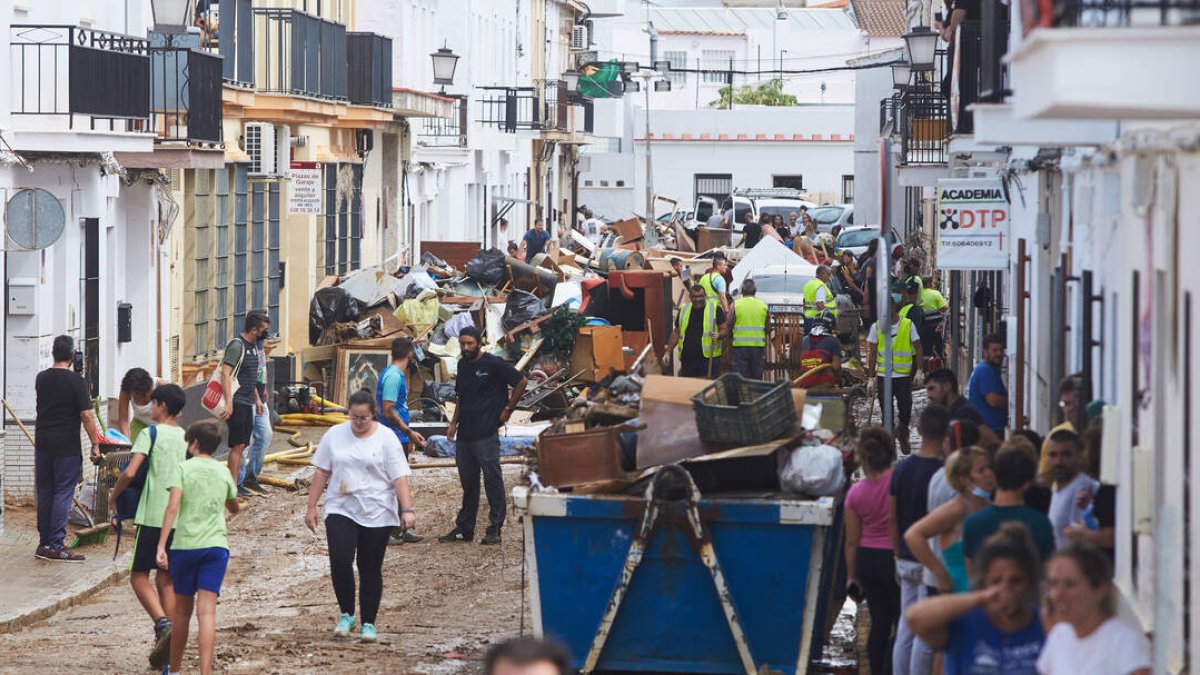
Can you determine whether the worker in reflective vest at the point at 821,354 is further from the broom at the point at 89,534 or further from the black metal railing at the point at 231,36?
the black metal railing at the point at 231,36

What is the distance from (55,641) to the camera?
12.0 metres

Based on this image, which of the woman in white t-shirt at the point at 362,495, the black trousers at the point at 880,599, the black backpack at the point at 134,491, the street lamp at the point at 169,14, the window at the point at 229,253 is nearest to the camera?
the black trousers at the point at 880,599

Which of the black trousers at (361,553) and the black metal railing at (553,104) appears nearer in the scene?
the black trousers at (361,553)

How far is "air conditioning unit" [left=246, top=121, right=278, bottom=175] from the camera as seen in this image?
84.1 ft

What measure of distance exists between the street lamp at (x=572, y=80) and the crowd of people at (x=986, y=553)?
42.6 meters

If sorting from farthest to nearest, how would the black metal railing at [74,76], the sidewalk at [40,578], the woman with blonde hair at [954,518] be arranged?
the black metal railing at [74,76], the sidewalk at [40,578], the woman with blonde hair at [954,518]

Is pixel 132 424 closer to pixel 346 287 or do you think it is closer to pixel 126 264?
pixel 126 264

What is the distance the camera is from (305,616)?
41.9 ft

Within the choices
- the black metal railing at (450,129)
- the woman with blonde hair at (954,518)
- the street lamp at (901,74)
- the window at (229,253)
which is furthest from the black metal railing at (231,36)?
the woman with blonde hair at (954,518)

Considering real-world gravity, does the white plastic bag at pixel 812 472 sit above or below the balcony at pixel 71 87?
below

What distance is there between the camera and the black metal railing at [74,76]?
16.5m

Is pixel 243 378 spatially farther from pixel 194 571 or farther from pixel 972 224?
pixel 194 571

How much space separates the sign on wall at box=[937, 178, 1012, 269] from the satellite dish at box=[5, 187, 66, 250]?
7.32 m

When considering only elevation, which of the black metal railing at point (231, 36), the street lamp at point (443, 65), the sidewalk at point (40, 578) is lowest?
the sidewalk at point (40, 578)
